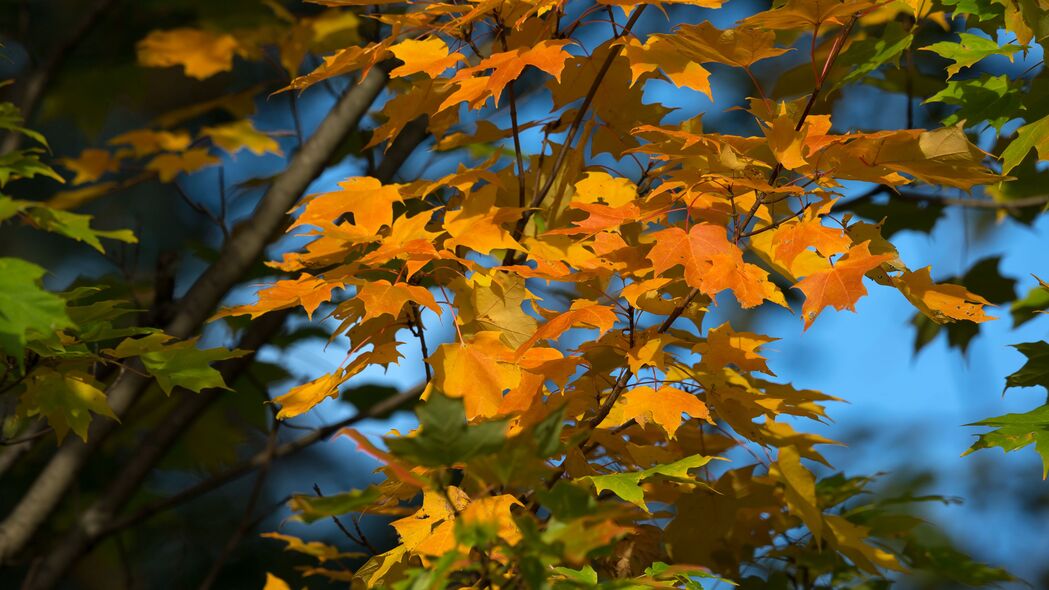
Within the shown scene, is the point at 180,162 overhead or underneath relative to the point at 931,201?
underneath

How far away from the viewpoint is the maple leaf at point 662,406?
99cm

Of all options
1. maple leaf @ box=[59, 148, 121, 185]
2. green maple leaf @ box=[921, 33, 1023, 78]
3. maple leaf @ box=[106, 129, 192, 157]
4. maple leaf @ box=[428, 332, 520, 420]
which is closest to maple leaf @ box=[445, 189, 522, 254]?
maple leaf @ box=[428, 332, 520, 420]

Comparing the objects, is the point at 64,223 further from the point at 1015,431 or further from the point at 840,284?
the point at 1015,431

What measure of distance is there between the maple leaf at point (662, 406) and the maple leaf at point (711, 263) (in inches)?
4.7

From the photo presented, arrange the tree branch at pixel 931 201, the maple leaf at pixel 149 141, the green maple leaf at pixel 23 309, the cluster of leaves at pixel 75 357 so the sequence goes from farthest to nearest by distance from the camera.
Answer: the maple leaf at pixel 149 141 < the tree branch at pixel 931 201 < the cluster of leaves at pixel 75 357 < the green maple leaf at pixel 23 309

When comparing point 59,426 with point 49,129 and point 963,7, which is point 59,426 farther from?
point 49,129

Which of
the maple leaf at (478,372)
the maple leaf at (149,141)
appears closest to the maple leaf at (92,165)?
the maple leaf at (149,141)

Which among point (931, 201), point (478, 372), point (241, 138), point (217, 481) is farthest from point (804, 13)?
point (241, 138)

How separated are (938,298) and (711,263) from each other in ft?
0.82

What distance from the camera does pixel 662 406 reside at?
1.01m

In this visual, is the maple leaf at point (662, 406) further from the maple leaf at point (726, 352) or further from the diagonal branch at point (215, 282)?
the diagonal branch at point (215, 282)

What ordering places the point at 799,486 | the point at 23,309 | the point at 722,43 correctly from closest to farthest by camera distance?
the point at 23,309, the point at 722,43, the point at 799,486

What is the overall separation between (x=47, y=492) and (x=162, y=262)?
47 centimetres

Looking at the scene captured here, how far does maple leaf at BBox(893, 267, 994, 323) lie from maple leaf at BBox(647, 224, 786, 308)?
0.14m
